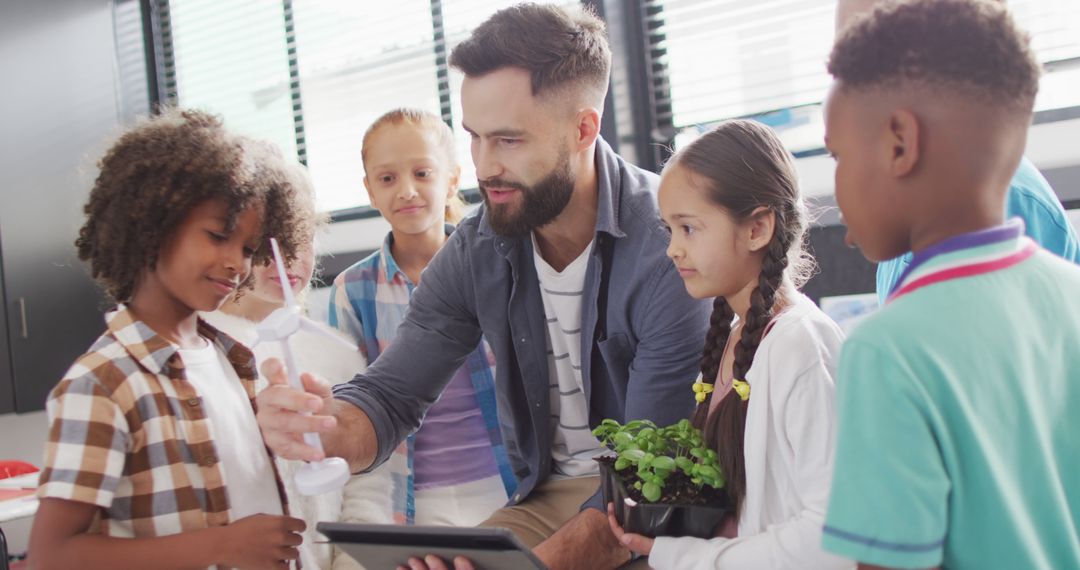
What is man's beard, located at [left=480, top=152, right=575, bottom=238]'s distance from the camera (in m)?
1.80

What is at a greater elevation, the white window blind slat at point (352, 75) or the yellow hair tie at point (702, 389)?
the white window blind slat at point (352, 75)

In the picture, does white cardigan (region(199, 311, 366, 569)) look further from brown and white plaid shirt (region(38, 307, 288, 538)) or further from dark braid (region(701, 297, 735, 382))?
dark braid (region(701, 297, 735, 382))

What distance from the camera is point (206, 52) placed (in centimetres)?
443

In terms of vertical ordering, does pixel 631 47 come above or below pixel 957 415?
above

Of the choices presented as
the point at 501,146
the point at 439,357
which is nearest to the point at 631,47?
the point at 501,146

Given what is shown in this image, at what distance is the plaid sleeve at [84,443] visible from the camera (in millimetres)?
1166

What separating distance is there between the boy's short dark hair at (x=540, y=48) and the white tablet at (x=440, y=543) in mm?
943

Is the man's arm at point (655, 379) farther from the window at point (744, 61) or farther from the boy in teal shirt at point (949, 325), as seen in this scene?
the window at point (744, 61)

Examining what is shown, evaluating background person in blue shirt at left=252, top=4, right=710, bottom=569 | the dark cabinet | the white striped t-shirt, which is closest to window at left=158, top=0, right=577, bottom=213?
the dark cabinet

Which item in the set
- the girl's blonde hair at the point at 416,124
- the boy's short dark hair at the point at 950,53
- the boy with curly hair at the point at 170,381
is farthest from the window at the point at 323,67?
the boy's short dark hair at the point at 950,53

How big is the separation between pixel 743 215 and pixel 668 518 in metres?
0.46

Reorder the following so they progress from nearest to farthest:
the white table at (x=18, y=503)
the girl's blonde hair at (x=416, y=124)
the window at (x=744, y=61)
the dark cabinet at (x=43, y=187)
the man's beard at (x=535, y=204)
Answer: the man's beard at (x=535, y=204)
the white table at (x=18, y=503)
the girl's blonde hair at (x=416, y=124)
the window at (x=744, y=61)
the dark cabinet at (x=43, y=187)

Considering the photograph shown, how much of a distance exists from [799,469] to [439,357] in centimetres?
91

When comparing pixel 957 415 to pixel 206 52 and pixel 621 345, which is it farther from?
pixel 206 52
